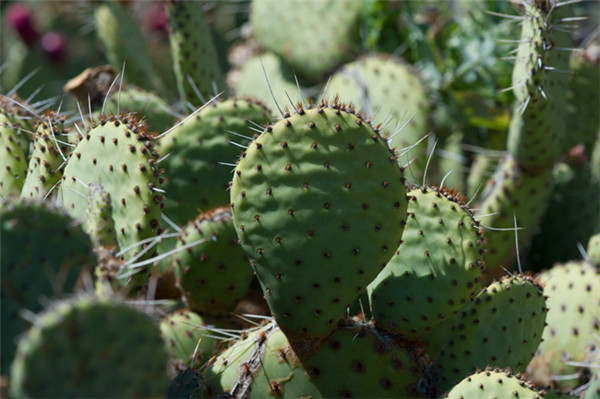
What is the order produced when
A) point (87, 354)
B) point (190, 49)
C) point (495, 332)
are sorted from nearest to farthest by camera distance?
point (87, 354) → point (495, 332) → point (190, 49)

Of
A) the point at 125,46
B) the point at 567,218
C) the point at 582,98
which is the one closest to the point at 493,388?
the point at 567,218

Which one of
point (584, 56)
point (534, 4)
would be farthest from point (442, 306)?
point (584, 56)

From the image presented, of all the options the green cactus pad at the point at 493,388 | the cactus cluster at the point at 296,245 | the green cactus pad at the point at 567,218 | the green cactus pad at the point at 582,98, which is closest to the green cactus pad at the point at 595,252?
the cactus cluster at the point at 296,245

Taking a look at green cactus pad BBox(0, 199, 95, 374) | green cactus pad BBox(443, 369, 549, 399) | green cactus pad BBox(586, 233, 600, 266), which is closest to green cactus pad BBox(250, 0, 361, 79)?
green cactus pad BBox(586, 233, 600, 266)

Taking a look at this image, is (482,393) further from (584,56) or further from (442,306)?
(584,56)

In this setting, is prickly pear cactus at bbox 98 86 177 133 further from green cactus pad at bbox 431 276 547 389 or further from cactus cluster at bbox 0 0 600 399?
green cactus pad at bbox 431 276 547 389

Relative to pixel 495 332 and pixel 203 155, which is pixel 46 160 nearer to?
pixel 203 155
